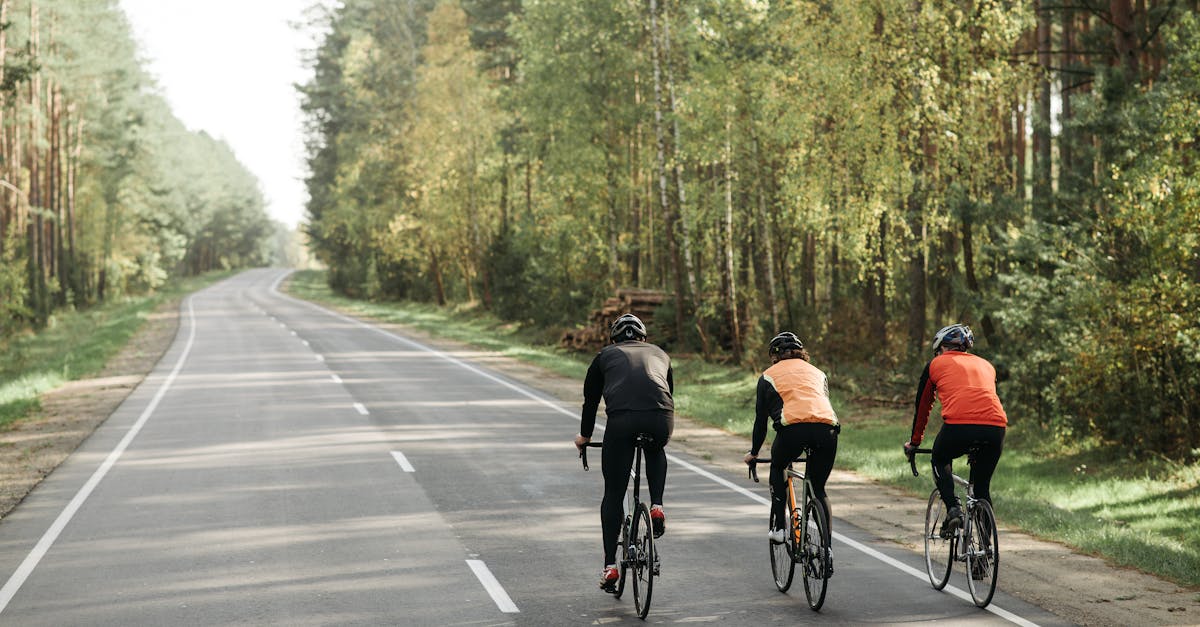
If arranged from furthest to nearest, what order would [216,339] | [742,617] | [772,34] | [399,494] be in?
[216,339] → [772,34] → [399,494] → [742,617]

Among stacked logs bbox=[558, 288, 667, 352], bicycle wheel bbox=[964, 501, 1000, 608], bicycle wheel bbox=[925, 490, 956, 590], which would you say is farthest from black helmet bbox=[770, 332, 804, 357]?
stacked logs bbox=[558, 288, 667, 352]

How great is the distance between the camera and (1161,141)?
14594 millimetres

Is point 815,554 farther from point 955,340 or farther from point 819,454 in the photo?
point 955,340

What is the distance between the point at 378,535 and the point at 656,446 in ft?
12.9

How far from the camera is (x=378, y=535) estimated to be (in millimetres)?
10812

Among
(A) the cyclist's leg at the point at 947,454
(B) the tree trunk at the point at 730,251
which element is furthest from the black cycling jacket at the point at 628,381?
(B) the tree trunk at the point at 730,251

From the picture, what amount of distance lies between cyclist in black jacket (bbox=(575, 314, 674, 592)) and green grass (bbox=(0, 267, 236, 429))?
51.8 feet

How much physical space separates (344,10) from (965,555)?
250 ft

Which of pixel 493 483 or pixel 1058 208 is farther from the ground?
pixel 1058 208

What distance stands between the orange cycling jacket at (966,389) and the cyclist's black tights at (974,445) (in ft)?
0.17

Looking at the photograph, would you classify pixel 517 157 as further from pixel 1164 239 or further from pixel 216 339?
pixel 1164 239

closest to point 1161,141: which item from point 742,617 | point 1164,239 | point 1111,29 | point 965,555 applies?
point 1164,239

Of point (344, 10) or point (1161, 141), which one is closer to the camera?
point (1161, 141)

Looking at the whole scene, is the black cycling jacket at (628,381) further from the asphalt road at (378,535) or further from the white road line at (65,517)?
the white road line at (65,517)
